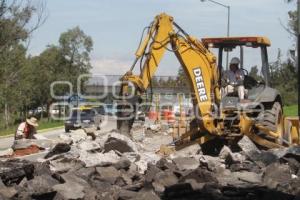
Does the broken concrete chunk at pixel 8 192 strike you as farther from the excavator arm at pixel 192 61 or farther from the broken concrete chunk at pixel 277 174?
the excavator arm at pixel 192 61

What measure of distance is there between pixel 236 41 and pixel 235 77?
0.88m

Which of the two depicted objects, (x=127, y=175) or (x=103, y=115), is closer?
(x=127, y=175)

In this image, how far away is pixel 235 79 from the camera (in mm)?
15156

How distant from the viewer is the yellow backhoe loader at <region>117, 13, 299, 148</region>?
14.8 meters

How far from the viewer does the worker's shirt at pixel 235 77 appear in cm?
1505

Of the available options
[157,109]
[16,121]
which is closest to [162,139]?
[157,109]

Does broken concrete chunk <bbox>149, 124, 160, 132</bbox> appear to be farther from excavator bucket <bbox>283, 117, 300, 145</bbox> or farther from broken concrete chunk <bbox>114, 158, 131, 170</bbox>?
Answer: broken concrete chunk <bbox>114, 158, 131, 170</bbox>

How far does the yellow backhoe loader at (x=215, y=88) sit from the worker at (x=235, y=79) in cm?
14

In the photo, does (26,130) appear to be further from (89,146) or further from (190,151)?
(190,151)

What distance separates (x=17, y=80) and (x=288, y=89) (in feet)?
102

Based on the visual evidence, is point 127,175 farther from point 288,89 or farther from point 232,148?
point 288,89

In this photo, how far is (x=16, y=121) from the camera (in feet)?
216

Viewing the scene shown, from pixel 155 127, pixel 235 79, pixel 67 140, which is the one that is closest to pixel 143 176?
pixel 235 79

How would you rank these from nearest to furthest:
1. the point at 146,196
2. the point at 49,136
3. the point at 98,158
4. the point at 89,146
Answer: the point at 146,196
the point at 98,158
the point at 89,146
the point at 49,136
